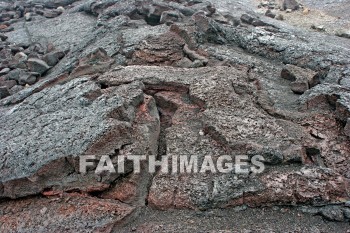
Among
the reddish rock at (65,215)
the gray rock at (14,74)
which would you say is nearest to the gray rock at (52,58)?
the gray rock at (14,74)

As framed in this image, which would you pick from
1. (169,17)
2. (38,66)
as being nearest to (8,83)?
(38,66)

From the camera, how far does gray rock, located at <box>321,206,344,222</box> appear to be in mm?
3021

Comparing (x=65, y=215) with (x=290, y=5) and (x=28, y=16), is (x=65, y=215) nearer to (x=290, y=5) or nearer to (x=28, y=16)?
(x=28, y=16)

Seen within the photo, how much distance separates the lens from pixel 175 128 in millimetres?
3818

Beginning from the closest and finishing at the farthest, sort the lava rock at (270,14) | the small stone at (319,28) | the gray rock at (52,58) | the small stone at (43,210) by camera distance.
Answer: the small stone at (43,210) < the gray rock at (52,58) < the small stone at (319,28) < the lava rock at (270,14)

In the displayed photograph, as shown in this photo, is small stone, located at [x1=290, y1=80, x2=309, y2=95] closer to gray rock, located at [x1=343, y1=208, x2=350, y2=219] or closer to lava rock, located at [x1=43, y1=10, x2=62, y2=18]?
gray rock, located at [x1=343, y1=208, x2=350, y2=219]

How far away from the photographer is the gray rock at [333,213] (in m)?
3.02

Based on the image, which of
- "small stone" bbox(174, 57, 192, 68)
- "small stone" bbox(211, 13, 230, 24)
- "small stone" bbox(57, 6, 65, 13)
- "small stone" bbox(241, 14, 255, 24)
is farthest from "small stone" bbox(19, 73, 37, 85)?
"small stone" bbox(241, 14, 255, 24)

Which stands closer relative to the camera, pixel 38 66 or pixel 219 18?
pixel 38 66

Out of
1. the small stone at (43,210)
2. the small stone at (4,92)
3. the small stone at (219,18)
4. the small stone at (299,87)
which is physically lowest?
the small stone at (4,92)

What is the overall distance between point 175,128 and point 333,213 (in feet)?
5.07

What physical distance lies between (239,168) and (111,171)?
1.04 meters

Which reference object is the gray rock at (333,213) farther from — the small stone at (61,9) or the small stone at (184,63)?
the small stone at (61,9)

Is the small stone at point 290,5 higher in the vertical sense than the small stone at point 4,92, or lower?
higher
